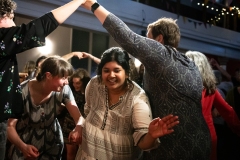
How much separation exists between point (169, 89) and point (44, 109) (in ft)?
3.14

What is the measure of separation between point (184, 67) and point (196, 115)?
0.26 metres

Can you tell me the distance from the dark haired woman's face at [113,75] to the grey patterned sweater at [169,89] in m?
0.14

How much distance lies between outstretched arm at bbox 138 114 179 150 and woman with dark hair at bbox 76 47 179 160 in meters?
0.04

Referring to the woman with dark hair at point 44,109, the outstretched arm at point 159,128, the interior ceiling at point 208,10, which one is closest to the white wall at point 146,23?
the interior ceiling at point 208,10

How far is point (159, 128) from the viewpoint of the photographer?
138 centimetres

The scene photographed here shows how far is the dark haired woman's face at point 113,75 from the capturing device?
65.8 inches

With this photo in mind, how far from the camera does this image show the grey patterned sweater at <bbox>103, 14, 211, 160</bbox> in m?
1.56

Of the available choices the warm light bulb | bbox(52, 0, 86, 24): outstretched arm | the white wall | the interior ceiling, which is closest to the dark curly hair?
bbox(52, 0, 86, 24): outstretched arm

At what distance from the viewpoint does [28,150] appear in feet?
6.24

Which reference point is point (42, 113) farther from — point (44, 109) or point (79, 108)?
point (79, 108)

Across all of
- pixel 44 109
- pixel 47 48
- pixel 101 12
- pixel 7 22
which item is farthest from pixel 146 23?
pixel 7 22

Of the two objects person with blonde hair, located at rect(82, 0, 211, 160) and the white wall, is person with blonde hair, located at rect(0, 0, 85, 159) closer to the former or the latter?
person with blonde hair, located at rect(82, 0, 211, 160)

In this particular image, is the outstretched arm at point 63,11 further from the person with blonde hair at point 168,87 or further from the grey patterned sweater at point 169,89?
the grey patterned sweater at point 169,89

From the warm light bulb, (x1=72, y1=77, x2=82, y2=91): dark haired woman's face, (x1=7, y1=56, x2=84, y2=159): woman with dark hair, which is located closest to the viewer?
(x1=7, y1=56, x2=84, y2=159): woman with dark hair
